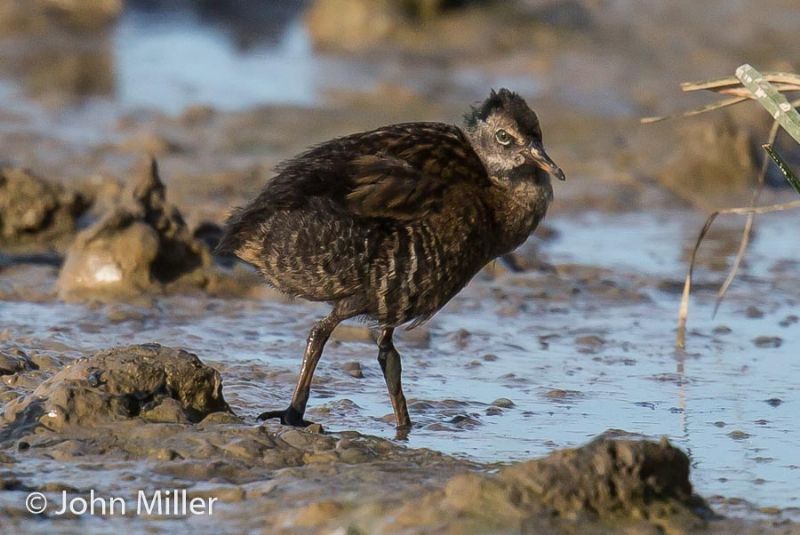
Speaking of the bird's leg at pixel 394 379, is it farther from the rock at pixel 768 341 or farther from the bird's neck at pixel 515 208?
the rock at pixel 768 341

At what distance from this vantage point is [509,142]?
21.4ft

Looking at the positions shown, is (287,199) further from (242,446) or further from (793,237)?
(793,237)

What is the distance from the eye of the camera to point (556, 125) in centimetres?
1323

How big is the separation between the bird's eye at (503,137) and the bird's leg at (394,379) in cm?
91

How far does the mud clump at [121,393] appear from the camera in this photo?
575cm

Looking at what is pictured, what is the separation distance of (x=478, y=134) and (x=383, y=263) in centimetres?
85

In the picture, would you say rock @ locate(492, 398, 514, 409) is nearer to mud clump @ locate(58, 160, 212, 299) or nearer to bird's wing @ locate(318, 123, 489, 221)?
bird's wing @ locate(318, 123, 489, 221)

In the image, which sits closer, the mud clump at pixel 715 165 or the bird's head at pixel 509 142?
the bird's head at pixel 509 142

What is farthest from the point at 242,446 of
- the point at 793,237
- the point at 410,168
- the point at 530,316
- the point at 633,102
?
the point at 633,102

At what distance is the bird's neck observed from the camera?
21.2 feet

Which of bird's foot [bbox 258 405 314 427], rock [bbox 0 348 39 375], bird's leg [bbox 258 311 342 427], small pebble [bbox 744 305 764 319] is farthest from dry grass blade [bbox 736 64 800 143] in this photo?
rock [bbox 0 348 39 375]

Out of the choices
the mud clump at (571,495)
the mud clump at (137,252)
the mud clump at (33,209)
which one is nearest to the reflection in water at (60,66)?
the mud clump at (33,209)

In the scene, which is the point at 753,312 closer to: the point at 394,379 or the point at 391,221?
the point at 394,379

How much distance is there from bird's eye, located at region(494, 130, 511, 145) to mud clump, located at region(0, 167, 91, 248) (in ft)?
12.0
